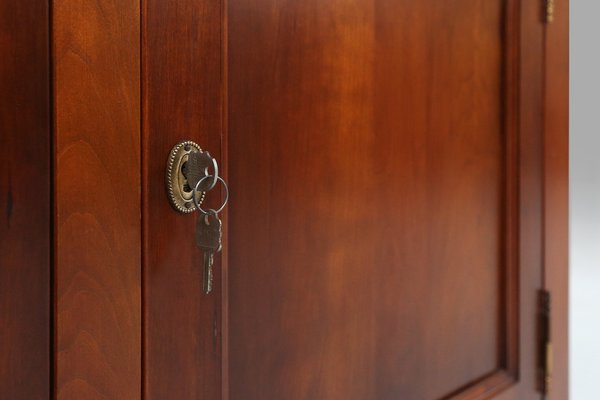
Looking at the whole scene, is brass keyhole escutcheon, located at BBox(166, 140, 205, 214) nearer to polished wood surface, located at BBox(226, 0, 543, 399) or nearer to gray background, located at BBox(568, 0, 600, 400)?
polished wood surface, located at BBox(226, 0, 543, 399)

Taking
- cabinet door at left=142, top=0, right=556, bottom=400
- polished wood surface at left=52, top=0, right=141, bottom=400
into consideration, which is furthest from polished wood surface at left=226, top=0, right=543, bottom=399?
polished wood surface at left=52, top=0, right=141, bottom=400

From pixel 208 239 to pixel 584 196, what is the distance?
0.89 meters

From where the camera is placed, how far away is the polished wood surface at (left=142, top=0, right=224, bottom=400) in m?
0.48

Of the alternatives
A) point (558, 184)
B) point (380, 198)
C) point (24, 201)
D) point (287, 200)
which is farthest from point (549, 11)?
point (24, 201)

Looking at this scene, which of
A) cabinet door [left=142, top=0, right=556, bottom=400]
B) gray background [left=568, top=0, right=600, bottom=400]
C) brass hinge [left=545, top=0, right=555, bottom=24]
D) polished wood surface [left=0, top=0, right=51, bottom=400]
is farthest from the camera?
gray background [left=568, top=0, right=600, bottom=400]

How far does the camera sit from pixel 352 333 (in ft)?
2.22

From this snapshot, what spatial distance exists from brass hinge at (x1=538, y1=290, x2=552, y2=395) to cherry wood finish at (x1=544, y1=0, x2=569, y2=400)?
15 millimetres

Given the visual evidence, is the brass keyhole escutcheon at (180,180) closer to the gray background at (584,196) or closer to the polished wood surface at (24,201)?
the polished wood surface at (24,201)

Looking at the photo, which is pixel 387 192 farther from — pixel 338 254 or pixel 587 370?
pixel 587 370

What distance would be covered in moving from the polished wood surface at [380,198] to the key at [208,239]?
54mm

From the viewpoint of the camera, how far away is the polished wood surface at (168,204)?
0.48 m

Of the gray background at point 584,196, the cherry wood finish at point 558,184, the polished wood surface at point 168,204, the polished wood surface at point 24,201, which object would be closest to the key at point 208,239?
the polished wood surface at point 168,204

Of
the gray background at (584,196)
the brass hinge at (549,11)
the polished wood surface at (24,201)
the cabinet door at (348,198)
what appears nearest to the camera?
the polished wood surface at (24,201)

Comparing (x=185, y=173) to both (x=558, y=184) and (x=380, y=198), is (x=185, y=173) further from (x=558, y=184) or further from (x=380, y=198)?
(x=558, y=184)
